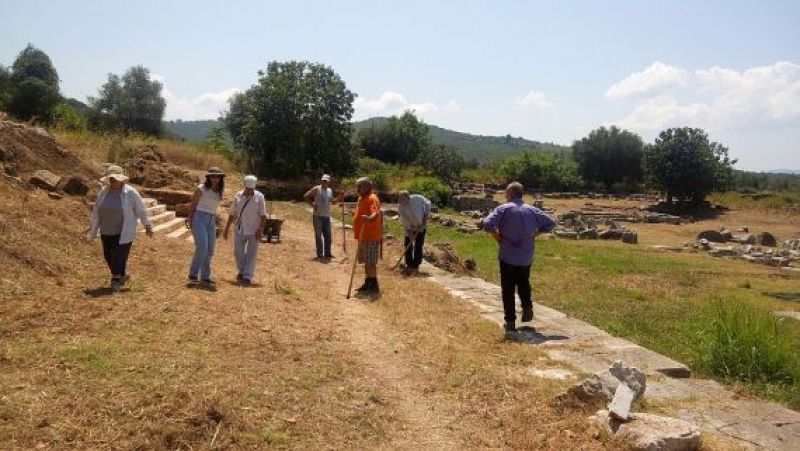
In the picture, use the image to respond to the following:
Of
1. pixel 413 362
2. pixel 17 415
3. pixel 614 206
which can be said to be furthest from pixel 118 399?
pixel 614 206

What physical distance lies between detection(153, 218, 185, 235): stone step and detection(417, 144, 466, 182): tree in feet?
106

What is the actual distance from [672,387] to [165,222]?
10.4 metres

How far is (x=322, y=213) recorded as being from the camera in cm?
1266

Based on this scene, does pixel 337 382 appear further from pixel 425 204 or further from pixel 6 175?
pixel 6 175

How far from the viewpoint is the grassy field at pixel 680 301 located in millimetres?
6438

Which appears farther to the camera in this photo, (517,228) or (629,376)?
(517,228)

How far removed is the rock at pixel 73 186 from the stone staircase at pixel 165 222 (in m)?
1.17

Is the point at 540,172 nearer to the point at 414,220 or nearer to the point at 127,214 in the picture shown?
the point at 414,220

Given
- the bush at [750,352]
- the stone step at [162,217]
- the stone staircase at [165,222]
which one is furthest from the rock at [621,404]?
the stone step at [162,217]

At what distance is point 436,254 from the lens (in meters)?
13.7

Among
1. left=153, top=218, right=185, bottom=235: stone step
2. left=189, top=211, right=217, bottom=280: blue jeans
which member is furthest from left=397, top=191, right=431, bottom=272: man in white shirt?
left=153, top=218, right=185, bottom=235: stone step

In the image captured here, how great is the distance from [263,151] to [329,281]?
953 inches

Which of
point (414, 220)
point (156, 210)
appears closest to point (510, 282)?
point (414, 220)

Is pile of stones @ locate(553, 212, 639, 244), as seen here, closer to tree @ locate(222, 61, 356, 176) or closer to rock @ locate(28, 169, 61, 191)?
tree @ locate(222, 61, 356, 176)
